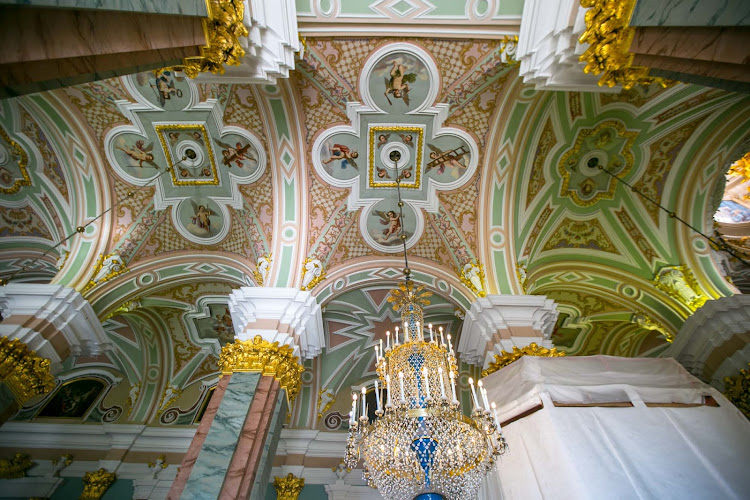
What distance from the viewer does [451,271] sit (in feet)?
24.3

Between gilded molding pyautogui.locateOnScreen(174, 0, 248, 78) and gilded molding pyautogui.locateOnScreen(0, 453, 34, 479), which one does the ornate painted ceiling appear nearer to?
gilded molding pyautogui.locateOnScreen(174, 0, 248, 78)

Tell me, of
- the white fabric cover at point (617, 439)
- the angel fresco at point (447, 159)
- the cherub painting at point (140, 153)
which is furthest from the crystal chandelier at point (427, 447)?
the cherub painting at point (140, 153)

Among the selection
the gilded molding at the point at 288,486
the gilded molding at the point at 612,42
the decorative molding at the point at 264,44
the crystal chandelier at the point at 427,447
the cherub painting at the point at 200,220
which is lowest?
the crystal chandelier at the point at 427,447

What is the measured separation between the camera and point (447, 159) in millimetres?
7133

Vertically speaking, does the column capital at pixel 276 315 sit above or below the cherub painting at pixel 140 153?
below

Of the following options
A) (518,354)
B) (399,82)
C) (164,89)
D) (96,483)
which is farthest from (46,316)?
(518,354)

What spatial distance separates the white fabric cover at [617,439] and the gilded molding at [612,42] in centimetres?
315

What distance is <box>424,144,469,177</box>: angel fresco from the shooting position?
7.03m

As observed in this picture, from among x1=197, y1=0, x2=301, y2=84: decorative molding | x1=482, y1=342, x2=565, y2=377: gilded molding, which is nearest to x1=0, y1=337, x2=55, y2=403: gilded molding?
x1=197, y1=0, x2=301, y2=84: decorative molding

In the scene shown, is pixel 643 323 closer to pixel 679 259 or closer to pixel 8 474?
pixel 679 259

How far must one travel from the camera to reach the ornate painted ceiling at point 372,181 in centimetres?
630

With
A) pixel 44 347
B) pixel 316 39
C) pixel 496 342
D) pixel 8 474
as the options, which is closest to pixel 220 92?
pixel 316 39

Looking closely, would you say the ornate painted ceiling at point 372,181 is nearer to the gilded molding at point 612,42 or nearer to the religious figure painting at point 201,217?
the religious figure painting at point 201,217

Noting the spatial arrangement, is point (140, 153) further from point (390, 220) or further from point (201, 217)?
point (390, 220)
